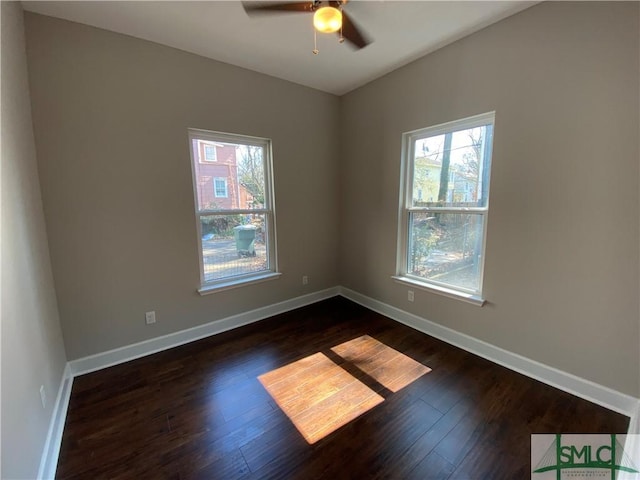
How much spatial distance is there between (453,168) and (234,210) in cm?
225

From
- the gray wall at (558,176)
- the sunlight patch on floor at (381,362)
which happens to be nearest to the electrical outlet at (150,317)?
the sunlight patch on floor at (381,362)

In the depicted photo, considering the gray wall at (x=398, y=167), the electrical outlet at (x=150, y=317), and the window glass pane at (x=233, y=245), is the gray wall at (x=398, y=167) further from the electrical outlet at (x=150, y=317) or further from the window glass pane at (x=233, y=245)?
the window glass pane at (x=233, y=245)

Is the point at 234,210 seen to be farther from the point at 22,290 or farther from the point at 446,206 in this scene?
the point at 446,206

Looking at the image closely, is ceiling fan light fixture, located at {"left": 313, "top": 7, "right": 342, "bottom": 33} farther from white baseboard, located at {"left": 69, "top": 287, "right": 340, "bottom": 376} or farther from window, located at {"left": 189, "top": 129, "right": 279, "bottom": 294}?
white baseboard, located at {"left": 69, "top": 287, "right": 340, "bottom": 376}

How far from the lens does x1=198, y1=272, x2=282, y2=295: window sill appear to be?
2.80 meters

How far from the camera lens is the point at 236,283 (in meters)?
2.99

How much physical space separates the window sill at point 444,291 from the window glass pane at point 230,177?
1841 mm

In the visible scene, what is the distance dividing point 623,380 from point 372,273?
2188 mm

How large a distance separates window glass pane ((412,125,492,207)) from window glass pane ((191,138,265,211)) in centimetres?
174

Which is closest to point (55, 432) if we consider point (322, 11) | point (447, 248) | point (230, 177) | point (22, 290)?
point (22, 290)

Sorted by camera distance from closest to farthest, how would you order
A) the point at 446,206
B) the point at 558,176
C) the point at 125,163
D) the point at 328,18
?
the point at 328,18, the point at 558,176, the point at 125,163, the point at 446,206

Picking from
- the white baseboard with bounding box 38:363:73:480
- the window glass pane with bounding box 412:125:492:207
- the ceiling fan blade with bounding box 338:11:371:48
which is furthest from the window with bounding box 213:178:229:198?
the window glass pane with bounding box 412:125:492:207

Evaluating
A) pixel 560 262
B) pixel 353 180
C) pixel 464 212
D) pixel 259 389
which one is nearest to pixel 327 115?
pixel 353 180

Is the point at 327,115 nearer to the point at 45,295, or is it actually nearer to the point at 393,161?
the point at 393,161
